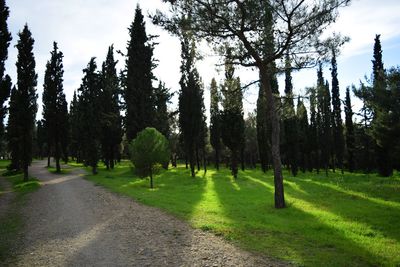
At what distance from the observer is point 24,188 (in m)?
29.2

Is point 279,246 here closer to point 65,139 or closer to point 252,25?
point 252,25

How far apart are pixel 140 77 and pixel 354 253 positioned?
41088 millimetres

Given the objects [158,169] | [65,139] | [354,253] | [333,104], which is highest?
[333,104]

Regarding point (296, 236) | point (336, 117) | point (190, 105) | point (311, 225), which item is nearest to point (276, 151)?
point (311, 225)

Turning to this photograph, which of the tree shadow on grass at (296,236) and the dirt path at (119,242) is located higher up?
the dirt path at (119,242)

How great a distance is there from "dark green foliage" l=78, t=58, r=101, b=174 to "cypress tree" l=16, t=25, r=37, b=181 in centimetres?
810

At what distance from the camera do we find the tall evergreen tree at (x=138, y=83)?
4531 cm

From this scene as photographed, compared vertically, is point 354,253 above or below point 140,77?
below

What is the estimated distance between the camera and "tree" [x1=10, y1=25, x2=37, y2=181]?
123 feet

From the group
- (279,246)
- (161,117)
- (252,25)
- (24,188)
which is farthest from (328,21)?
(161,117)

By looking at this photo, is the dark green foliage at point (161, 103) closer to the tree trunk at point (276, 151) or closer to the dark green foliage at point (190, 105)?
the dark green foliage at point (190, 105)

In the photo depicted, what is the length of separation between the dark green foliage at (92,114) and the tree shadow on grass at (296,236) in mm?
32317

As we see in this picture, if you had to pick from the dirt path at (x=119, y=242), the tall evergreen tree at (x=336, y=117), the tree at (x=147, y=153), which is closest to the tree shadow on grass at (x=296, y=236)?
the dirt path at (x=119, y=242)

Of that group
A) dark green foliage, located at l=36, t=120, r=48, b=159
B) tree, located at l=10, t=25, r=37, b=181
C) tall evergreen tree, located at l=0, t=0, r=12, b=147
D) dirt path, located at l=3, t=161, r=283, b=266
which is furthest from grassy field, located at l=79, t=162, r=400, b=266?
dark green foliage, located at l=36, t=120, r=48, b=159
